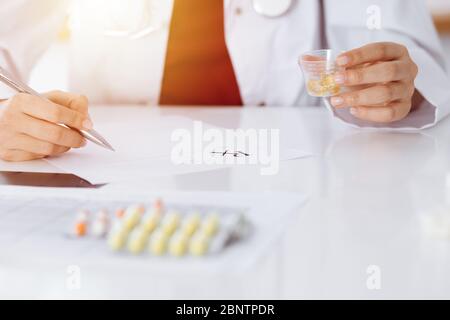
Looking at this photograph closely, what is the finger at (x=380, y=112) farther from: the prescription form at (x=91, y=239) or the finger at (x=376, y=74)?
the prescription form at (x=91, y=239)

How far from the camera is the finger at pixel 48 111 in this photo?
3.28 ft

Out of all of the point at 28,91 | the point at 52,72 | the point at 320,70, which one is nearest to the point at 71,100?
the point at 28,91

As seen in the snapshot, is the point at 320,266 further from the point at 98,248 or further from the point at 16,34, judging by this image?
the point at 16,34

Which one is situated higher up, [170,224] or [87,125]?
[87,125]

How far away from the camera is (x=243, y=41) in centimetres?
158

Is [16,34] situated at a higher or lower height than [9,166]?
higher

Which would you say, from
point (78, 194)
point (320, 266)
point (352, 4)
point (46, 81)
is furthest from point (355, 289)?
point (46, 81)

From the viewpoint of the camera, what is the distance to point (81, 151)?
1.09 m

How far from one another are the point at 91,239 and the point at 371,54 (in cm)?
69

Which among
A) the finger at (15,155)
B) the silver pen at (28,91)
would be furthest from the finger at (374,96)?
the finger at (15,155)

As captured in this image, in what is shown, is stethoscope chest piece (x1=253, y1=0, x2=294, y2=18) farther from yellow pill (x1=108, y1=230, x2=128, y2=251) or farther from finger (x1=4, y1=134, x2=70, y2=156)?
yellow pill (x1=108, y1=230, x2=128, y2=251)

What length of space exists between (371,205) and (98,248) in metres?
0.33

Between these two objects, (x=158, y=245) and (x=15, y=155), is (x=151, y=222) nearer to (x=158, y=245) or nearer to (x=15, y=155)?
(x=158, y=245)

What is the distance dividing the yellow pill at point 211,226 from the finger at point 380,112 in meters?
0.64
